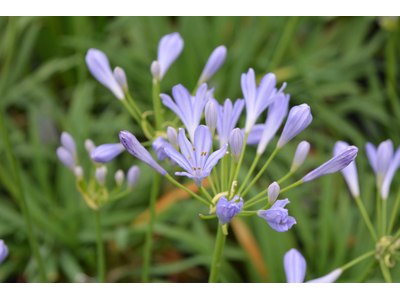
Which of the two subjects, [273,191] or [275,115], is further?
[275,115]

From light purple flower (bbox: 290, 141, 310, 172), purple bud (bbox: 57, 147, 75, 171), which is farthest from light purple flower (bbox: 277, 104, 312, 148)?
purple bud (bbox: 57, 147, 75, 171)

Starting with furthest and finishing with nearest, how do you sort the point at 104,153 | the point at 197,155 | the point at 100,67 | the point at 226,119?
the point at 100,67 < the point at 104,153 < the point at 226,119 < the point at 197,155

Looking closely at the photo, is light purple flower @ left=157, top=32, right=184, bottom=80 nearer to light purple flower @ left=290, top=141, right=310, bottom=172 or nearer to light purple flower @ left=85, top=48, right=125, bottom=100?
light purple flower @ left=85, top=48, right=125, bottom=100

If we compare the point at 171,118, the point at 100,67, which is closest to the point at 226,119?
the point at 100,67

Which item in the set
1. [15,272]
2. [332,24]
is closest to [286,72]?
[332,24]

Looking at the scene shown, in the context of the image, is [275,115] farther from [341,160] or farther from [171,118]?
[171,118]

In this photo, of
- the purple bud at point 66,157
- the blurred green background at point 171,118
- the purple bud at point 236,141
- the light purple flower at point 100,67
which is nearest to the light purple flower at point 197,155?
the purple bud at point 236,141
